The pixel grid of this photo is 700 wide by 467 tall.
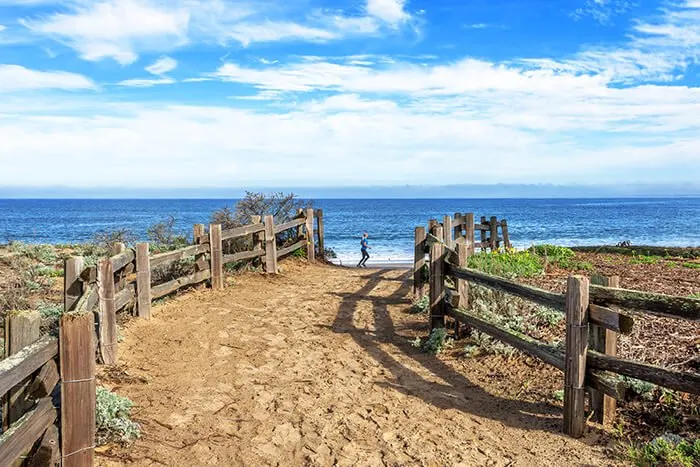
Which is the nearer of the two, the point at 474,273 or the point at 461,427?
the point at 461,427

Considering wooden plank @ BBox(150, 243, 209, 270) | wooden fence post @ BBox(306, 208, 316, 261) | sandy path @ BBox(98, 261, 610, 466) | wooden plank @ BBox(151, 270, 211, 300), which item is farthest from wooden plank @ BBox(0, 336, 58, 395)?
wooden fence post @ BBox(306, 208, 316, 261)

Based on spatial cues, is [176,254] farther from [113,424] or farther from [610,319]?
[610,319]

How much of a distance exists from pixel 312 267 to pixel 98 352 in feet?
34.1

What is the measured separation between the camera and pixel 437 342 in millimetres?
8062

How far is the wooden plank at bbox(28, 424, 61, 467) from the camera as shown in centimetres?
387

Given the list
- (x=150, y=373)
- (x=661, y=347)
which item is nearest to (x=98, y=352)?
(x=150, y=373)

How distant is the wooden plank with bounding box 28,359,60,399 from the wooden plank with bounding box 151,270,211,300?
5.99 m

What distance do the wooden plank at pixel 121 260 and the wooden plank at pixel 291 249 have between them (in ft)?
22.5

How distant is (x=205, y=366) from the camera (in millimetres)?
7391

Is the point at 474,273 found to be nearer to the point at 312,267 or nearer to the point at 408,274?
the point at 408,274

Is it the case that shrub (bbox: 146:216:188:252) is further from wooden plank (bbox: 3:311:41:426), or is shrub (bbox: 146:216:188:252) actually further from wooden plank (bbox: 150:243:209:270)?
wooden plank (bbox: 3:311:41:426)

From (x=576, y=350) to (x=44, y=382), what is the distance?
14.0 ft

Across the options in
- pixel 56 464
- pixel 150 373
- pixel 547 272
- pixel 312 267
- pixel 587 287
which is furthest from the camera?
pixel 312 267

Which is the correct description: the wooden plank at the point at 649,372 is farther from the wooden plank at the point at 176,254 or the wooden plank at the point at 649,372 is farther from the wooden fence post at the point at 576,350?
the wooden plank at the point at 176,254
